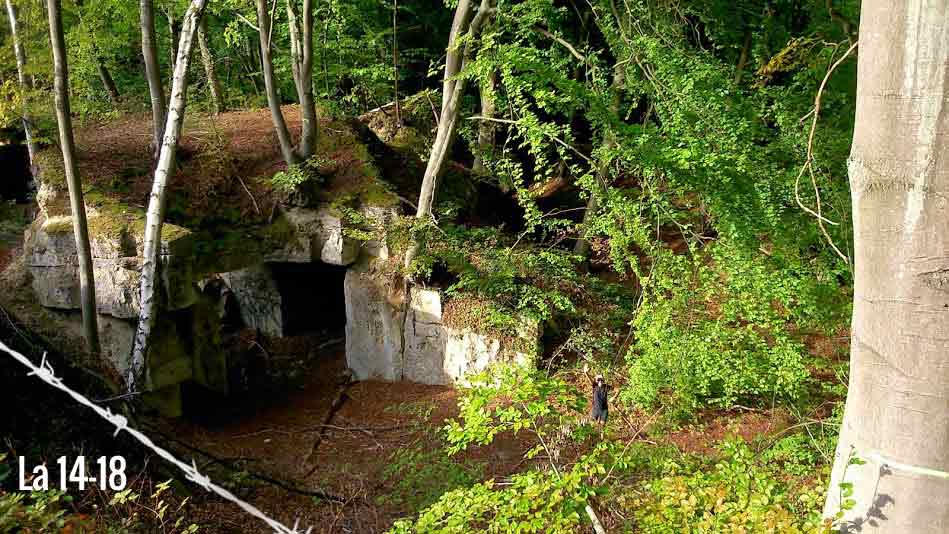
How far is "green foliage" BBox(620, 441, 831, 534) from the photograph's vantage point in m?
3.17

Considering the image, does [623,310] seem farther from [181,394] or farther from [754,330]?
[181,394]

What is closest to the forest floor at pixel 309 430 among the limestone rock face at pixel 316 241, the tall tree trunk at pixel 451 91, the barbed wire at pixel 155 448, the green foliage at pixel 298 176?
the green foliage at pixel 298 176

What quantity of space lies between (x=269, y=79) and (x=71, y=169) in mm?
3378

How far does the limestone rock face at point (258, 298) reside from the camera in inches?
501

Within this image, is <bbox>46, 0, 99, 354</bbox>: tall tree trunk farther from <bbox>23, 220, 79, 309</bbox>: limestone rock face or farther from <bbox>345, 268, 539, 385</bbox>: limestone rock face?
<bbox>345, 268, 539, 385</bbox>: limestone rock face

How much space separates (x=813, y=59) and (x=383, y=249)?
6.49m

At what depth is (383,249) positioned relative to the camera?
10.4 m

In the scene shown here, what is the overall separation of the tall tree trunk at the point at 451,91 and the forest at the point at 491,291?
6 cm

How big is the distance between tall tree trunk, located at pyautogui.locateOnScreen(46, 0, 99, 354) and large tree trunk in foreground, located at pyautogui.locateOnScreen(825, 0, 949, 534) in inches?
311

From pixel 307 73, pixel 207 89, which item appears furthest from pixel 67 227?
pixel 207 89

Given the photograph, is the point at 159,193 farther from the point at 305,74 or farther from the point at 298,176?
the point at 305,74

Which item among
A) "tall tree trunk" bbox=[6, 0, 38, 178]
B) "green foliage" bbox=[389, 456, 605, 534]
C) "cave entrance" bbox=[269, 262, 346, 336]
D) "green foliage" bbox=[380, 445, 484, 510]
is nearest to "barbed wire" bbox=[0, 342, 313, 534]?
"green foliage" bbox=[389, 456, 605, 534]

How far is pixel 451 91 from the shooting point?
29.6 ft

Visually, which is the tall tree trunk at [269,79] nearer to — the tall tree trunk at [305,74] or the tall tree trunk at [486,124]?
the tall tree trunk at [305,74]
